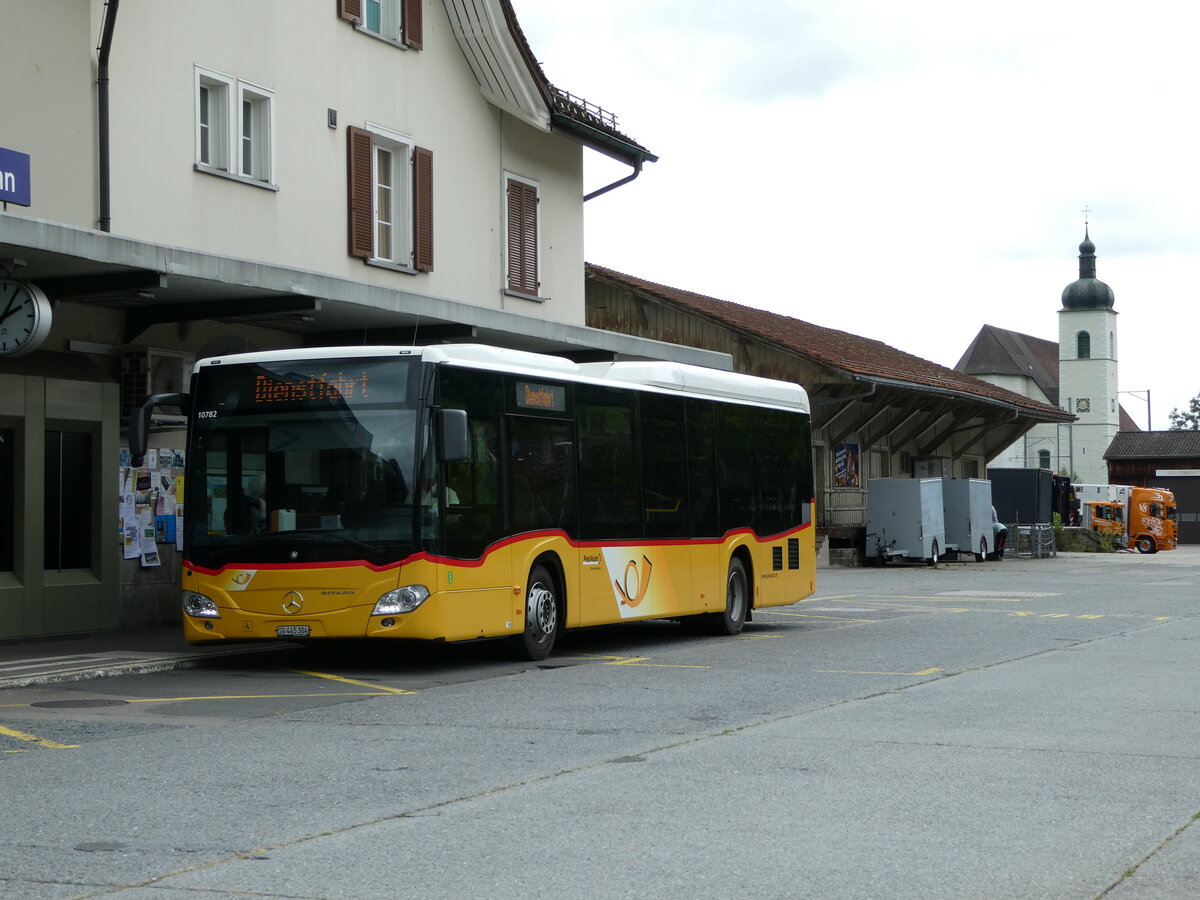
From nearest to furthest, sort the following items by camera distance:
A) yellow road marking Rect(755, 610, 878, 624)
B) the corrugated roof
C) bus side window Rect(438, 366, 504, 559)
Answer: bus side window Rect(438, 366, 504, 559) → yellow road marking Rect(755, 610, 878, 624) → the corrugated roof

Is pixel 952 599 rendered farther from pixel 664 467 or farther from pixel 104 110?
pixel 104 110

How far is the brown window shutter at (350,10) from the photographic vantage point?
21.0 m

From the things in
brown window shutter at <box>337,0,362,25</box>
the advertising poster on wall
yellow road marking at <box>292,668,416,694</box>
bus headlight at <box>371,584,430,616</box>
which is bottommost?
yellow road marking at <box>292,668,416,694</box>

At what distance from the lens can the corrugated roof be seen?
92050 mm

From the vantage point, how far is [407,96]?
877 inches

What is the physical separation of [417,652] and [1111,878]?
11.1 meters

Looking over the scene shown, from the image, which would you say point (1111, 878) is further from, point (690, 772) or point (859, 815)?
point (690, 772)

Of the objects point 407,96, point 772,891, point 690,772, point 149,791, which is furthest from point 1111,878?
point 407,96

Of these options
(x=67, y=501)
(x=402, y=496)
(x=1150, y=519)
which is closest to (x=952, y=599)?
(x=67, y=501)

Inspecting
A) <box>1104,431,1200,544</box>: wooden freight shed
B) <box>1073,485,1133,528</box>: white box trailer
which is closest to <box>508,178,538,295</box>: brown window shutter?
<box>1073,485,1133,528</box>: white box trailer

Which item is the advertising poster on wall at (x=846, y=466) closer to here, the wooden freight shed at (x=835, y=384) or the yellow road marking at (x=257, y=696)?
the wooden freight shed at (x=835, y=384)

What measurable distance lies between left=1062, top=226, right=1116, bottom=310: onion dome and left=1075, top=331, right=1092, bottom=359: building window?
2.09m

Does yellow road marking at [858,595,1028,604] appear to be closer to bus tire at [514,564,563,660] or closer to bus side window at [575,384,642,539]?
bus side window at [575,384,642,539]

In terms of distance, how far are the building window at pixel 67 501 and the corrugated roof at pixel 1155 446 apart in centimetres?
8171
